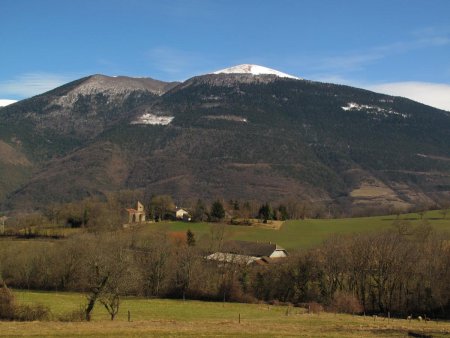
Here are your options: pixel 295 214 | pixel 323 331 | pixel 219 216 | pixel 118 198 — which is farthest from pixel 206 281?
pixel 118 198

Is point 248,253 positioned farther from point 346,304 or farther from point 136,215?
point 136,215

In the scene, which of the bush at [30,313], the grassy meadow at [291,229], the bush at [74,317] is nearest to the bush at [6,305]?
the bush at [30,313]

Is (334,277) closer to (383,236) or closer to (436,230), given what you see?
(383,236)

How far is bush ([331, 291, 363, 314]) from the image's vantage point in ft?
193

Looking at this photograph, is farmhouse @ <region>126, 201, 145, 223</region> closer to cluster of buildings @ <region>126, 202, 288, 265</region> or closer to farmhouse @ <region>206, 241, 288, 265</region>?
cluster of buildings @ <region>126, 202, 288, 265</region>

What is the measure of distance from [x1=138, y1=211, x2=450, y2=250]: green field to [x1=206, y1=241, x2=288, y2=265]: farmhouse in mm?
3874

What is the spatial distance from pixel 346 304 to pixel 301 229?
57.9 meters

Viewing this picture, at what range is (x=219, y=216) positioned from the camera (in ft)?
418

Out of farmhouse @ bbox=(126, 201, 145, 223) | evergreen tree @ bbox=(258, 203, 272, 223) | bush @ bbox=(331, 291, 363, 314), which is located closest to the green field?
evergreen tree @ bbox=(258, 203, 272, 223)

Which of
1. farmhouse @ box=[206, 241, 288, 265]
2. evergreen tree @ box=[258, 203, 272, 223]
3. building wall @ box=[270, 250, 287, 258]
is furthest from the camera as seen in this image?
evergreen tree @ box=[258, 203, 272, 223]

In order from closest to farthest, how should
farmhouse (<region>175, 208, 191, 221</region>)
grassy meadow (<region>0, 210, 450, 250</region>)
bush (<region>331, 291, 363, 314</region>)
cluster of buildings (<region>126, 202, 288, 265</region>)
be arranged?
bush (<region>331, 291, 363, 314</region>), cluster of buildings (<region>126, 202, 288, 265</region>), grassy meadow (<region>0, 210, 450, 250</region>), farmhouse (<region>175, 208, 191, 221</region>)

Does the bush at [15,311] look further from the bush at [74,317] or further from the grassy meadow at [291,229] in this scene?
the grassy meadow at [291,229]

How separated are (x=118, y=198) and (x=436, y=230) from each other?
9547cm

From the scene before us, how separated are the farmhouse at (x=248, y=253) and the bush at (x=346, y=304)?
19615mm
